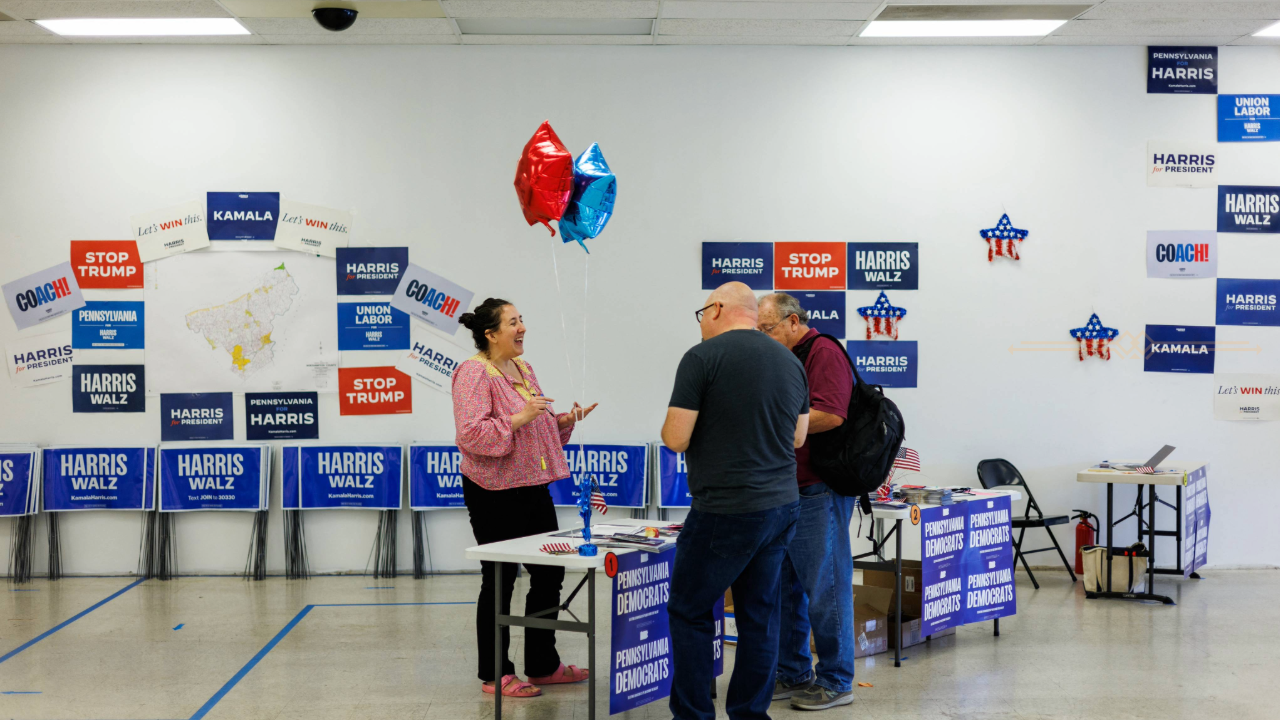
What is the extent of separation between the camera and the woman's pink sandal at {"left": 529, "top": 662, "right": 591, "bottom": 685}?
3.95m

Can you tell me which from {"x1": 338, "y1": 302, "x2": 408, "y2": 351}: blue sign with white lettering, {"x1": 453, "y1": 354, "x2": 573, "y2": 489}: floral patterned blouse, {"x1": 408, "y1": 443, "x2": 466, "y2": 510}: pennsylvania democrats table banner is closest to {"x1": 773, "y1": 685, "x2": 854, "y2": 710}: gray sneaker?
{"x1": 453, "y1": 354, "x2": 573, "y2": 489}: floral patterned blouse

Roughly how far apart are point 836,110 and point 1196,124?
7.33 ft

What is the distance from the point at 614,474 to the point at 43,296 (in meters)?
3.60

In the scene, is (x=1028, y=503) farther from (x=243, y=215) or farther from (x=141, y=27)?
(x=141, y=27)

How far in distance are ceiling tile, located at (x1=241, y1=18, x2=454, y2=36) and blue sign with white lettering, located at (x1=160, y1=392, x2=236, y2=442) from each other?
7.11 feet

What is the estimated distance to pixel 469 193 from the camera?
6.04m

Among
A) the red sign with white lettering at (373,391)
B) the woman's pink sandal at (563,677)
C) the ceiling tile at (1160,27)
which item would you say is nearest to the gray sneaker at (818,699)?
the woman's pink sandal at (563,677)

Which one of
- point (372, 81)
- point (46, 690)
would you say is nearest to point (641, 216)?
point (372, 81)

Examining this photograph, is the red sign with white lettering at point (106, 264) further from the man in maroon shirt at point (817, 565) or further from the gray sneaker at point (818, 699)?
the gray sneaker at point (818, 699)

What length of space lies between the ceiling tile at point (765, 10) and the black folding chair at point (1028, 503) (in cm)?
276

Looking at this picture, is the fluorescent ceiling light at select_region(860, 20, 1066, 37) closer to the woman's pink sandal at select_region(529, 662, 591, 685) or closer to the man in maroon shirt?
the man in maroon shirt

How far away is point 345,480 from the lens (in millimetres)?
5957

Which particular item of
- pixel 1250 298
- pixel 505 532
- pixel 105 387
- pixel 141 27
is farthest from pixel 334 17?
pixel 1250 298

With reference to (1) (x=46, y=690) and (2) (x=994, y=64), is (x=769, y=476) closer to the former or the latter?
(1) (x=46, y=690)
